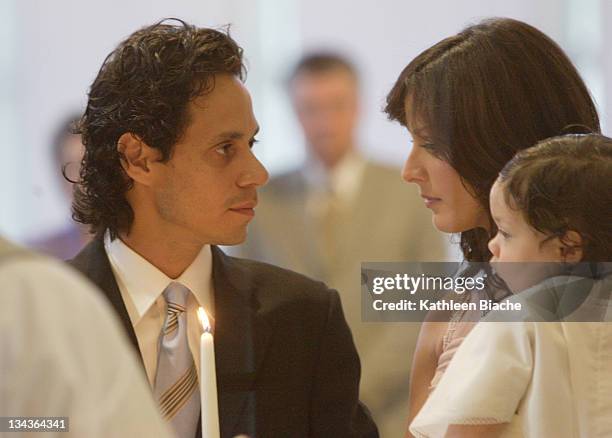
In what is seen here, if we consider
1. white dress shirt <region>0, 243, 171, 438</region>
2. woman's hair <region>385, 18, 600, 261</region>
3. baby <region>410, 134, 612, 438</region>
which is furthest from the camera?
woman's hair <region>385, 18, 600, 261</region>

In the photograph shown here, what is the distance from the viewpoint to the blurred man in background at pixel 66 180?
1.24m

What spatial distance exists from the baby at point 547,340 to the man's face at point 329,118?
0.23 m

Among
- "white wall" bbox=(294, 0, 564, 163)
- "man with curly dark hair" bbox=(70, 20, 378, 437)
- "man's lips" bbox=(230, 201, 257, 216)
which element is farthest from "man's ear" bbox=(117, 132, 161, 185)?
"white wall" bbox=(294, 0, 564, 163)

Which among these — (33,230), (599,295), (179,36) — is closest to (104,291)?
(33,230)

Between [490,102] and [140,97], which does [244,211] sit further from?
[490,102]

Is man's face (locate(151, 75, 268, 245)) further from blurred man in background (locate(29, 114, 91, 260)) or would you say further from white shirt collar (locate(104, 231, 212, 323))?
blurred man in background (locate(29, 114, 91, 260))

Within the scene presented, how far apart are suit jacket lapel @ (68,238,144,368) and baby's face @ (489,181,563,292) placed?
0.36 meters

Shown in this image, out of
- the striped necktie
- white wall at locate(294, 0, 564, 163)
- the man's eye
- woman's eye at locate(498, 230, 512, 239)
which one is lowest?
the striped necktie

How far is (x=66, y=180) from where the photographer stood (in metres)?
1.26

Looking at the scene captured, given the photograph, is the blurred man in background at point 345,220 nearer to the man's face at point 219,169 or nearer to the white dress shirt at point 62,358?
the man's face at point 219,169

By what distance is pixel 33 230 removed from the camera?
1232 mm

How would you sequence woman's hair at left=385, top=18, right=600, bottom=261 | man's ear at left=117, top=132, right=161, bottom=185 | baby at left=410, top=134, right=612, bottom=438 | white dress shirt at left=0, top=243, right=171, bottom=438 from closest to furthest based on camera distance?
A: white dress shirt at left=0, top=243, right=171, bottom=438
baby at left=410, top=134, right=612, bottom=438
woman's hair at left=385, top=18, right=600, bottom=261
man's ear at left=117, top=132, right=161, bottom=185

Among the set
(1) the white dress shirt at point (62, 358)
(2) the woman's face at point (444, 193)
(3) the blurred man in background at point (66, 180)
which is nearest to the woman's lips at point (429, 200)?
(2) the woman's face at point (444, 193)

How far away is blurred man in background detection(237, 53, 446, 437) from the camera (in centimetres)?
117
